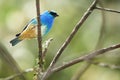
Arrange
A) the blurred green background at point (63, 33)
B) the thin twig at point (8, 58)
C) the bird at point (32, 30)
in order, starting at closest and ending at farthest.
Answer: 1. the thin twig at point (8, 58)
2. the bird at point (32, 30)
3. the blurred green background at point (63, 33)

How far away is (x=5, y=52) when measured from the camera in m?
1.11

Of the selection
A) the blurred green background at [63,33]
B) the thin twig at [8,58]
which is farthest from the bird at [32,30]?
the blurred green background at [63,33]

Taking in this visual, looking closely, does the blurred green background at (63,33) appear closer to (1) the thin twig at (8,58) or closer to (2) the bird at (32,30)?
(2) the bird at (32,30)

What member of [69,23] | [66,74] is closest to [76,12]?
[69,23]

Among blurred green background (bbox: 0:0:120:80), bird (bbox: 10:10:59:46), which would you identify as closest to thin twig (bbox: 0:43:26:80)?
bird (bbox: 10:10:59:46)

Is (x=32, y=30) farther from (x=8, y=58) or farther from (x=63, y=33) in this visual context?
(x=63, y=33)

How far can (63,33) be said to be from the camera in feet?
16.6

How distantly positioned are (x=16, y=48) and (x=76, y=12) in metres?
1.00

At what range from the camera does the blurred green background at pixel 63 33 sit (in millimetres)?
4641

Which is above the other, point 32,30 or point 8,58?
point 8,58

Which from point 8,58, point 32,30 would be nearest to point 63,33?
point 32,30

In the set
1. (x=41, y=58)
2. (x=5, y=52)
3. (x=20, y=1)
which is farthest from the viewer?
(x=20, y=1)

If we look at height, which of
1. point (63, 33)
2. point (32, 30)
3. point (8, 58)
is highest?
point (8, 58)

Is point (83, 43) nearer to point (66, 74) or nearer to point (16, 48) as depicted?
point (66, 74)
